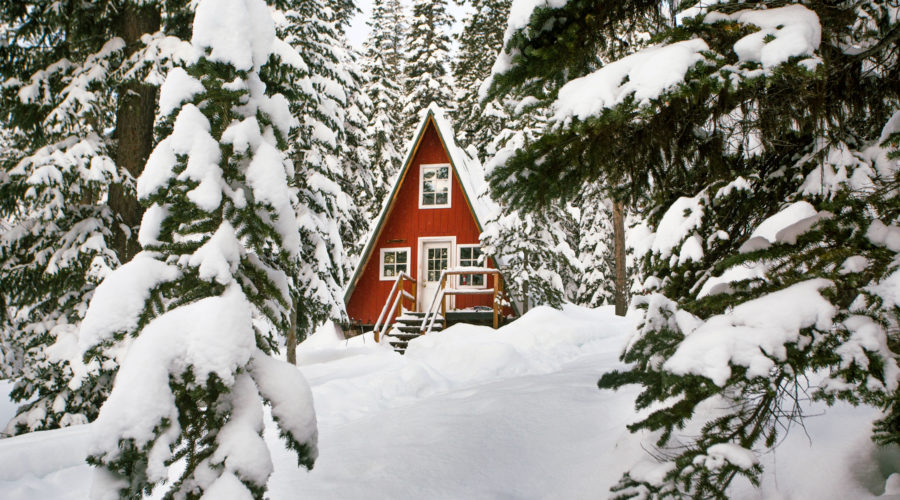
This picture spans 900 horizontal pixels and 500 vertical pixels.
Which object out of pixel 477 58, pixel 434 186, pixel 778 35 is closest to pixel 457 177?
pixel 434 186

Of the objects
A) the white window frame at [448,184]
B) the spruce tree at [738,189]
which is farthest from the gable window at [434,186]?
the spruce tree at [738,189]

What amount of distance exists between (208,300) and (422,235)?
15.3 metres

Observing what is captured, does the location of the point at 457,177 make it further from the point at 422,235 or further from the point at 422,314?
the point at 422,314

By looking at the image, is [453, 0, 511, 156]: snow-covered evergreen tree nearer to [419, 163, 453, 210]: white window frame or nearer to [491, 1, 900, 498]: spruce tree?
[419, 163, 453, 210]: white window frame

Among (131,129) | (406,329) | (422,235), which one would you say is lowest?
(406,329)

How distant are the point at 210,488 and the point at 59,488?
8.47 ft

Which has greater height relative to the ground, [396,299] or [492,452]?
[492,452]

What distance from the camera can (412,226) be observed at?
17.6m

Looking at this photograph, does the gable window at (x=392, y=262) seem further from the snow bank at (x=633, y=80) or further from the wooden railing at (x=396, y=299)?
the snow bank at (x=633, y=80)

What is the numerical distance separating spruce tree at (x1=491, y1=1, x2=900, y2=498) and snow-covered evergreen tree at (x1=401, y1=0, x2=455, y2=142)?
69.6 feet

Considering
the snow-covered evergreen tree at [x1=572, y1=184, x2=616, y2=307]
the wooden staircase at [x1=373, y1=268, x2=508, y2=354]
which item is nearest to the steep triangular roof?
the wooden staircase at [x1=373, y1=268, x2=508, y2=354]

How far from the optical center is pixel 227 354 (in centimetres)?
214

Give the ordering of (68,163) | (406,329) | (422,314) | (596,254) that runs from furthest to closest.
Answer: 1. (596,254)
2. (422,314)
3. (406,329)
4. (68,163)

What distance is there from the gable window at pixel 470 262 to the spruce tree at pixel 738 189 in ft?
41.3
